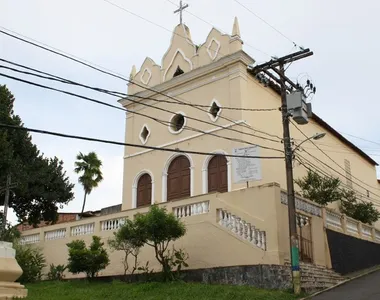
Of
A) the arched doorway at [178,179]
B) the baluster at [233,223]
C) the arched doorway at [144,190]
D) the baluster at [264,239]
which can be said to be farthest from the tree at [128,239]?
the arched doorway at [144,190]

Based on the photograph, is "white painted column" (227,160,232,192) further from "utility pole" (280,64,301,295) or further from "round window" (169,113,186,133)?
"utility pole" (280,64,301,295)

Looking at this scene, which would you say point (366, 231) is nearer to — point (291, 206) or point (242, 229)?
point (242, 229)

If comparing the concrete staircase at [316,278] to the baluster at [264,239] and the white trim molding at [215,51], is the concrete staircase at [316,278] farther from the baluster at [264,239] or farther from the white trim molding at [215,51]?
the white trim molding at [215,51]

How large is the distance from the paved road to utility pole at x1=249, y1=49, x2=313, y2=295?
3.46 ft

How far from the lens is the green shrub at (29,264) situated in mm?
18875

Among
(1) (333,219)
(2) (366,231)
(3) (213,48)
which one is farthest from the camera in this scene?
(3) (213,48)

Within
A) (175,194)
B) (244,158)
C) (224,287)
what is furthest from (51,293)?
(175,194)

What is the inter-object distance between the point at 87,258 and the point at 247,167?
6229 millimetres

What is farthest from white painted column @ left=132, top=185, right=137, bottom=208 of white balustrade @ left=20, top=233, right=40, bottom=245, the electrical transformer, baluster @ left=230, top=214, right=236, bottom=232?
the electrical transformer

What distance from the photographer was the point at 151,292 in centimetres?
1445

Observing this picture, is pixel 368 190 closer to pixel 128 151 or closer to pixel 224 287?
pixel 128 151

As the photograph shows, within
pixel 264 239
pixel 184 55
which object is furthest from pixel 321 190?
pixel 264 239

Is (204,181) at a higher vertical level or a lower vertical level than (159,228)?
higher

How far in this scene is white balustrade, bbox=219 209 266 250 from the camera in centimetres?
1548
